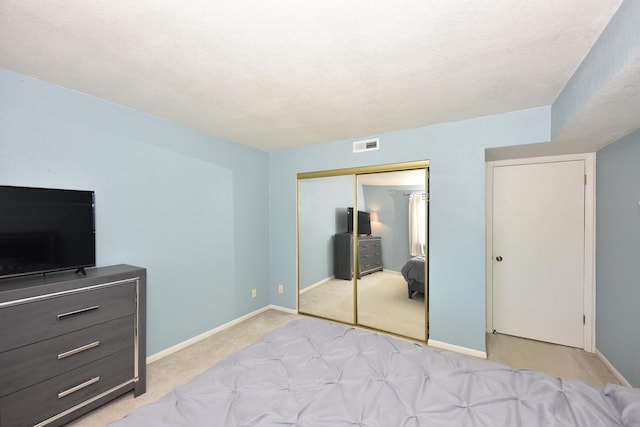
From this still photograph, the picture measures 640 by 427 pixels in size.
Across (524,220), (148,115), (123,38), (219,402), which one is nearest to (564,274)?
(524,220)

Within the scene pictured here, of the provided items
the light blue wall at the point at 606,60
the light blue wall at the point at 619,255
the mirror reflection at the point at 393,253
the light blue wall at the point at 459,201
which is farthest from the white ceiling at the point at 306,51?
the mirror reflection at the point at 393,253

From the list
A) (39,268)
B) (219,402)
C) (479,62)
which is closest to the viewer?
(219,402)

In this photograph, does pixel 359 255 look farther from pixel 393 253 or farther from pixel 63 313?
pixel 63 313

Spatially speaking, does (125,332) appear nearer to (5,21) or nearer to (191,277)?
(191,277)

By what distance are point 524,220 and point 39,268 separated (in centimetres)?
465

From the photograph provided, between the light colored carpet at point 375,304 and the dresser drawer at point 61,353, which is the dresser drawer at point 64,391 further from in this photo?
the light colored carpet at point 375,304

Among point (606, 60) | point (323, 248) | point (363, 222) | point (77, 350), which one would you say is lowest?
point (77, 350)

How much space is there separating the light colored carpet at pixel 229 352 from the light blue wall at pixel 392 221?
4.52 feet

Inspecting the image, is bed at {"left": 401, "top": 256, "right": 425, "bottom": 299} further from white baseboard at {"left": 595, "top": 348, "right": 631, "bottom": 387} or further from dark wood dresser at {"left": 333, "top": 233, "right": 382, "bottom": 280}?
white baseboard at {"left": 595, "top": 348, "right": 631, "bottom": 387}

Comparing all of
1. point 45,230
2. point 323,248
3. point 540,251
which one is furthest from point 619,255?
point 45,230

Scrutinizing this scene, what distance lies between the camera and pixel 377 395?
1254mm

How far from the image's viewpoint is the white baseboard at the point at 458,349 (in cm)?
271

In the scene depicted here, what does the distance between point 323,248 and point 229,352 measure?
71.2 inches

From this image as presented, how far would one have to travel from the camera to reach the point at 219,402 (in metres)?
1.18
